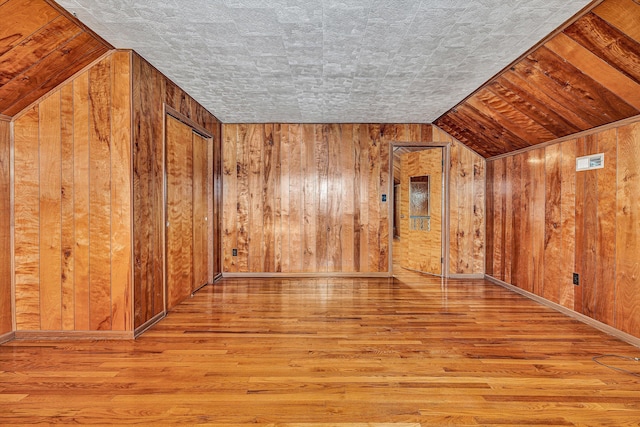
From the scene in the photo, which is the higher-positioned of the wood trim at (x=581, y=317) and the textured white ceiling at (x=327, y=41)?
the textured white ceiling at (x=327, y=41)

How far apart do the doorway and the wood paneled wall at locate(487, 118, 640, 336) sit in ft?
14.5

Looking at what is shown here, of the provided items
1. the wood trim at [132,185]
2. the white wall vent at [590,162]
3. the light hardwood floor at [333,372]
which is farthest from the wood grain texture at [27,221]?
the white wall vent at [590,162]

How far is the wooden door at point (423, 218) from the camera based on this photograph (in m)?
5.39

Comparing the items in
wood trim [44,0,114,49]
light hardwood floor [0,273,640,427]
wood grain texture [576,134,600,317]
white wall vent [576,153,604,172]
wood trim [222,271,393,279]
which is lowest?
light hardwood floor [0,273,640,427]

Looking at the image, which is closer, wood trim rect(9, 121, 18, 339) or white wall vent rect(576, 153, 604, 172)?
wood trim rect(9, 121, 18, 339)

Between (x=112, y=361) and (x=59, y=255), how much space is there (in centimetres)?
113

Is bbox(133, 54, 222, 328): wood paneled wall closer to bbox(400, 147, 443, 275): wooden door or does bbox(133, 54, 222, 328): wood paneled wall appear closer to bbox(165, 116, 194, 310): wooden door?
bbox(165, 116, 194, 310): wooden door

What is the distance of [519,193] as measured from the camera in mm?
4332

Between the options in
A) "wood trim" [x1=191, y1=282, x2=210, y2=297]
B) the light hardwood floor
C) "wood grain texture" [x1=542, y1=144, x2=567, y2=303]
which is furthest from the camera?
"wood trim" [x1=191, y1=282, x2=210, y2=297]

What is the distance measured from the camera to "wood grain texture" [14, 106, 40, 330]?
2781 mm

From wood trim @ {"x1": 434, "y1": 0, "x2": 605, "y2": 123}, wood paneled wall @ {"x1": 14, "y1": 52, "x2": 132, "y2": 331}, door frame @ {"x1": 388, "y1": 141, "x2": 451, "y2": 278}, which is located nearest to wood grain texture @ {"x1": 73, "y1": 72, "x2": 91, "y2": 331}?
wood paneled wall @ {"x1": 14, "y1": 52, "x2": 132, "y2": 331}

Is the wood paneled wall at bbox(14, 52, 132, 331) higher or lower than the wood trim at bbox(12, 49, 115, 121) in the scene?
lower

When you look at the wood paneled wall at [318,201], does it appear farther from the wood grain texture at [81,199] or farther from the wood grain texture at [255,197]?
the wood grain texture at [81,199]

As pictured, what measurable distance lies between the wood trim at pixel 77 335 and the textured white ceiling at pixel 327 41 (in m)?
2.57
